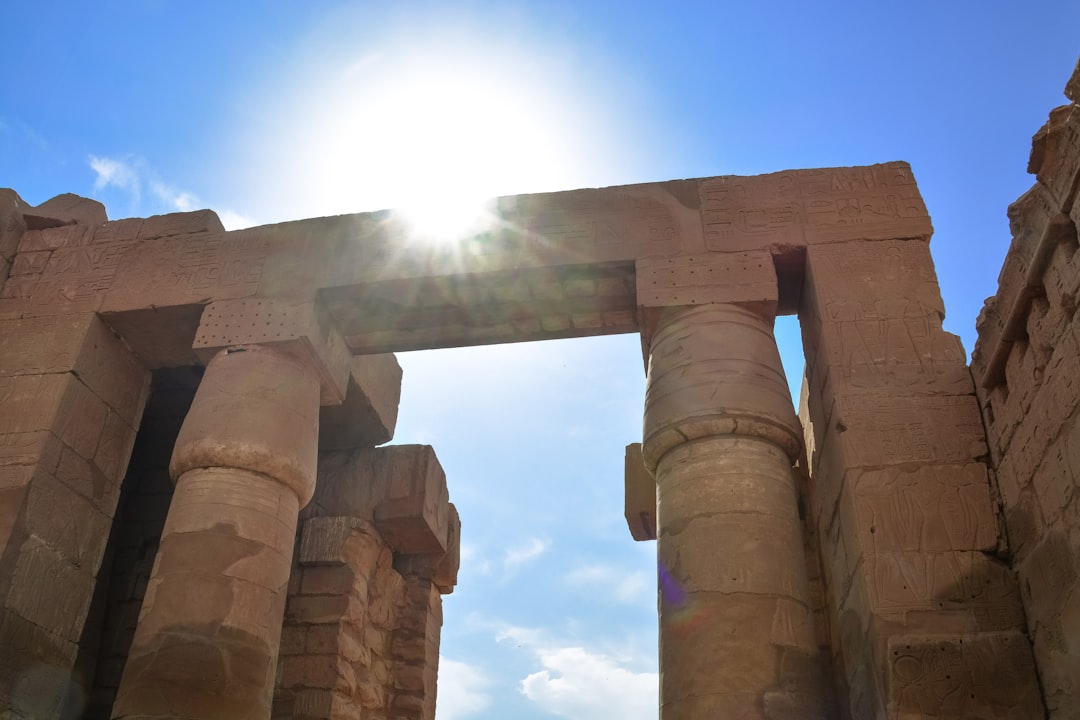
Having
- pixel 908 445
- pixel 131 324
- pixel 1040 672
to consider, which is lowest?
pixel 1040 672

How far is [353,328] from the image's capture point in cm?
799

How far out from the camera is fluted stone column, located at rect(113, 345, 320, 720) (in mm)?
5793

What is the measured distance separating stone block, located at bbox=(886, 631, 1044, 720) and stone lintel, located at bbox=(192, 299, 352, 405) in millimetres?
4675

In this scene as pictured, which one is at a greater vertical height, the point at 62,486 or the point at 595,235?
the point at 595,235

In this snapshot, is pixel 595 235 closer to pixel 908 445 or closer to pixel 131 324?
pixel 908 445

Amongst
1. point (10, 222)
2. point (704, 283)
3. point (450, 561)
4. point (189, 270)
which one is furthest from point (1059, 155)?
point (10, 222)

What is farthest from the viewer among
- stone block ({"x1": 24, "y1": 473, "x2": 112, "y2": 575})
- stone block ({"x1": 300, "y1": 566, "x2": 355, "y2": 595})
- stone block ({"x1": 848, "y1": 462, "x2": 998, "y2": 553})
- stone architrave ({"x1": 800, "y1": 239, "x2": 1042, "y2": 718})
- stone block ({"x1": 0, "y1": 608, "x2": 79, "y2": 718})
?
stone block ({"x1": 300, "y1": 566, "x2": 355, "y2": 595})

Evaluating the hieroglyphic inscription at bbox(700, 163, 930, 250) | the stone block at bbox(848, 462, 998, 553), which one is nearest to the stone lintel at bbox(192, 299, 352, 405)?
the hieroglyphic inscription at bbox(700, 163, 930, 250)

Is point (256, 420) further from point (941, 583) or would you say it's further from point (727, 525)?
point (941, 583)

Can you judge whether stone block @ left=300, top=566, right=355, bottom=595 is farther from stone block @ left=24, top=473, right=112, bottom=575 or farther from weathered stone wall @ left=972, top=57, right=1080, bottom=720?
weathered stone wall @ left=972, top=57, right=1080, bottom=720

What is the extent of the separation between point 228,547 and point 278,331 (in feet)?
6.00

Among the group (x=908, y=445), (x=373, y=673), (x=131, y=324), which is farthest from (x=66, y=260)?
(x=908, y=445)

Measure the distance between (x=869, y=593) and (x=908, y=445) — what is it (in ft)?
3.43

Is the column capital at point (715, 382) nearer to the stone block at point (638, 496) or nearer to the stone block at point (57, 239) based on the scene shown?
the stone block at point (638, 496)
